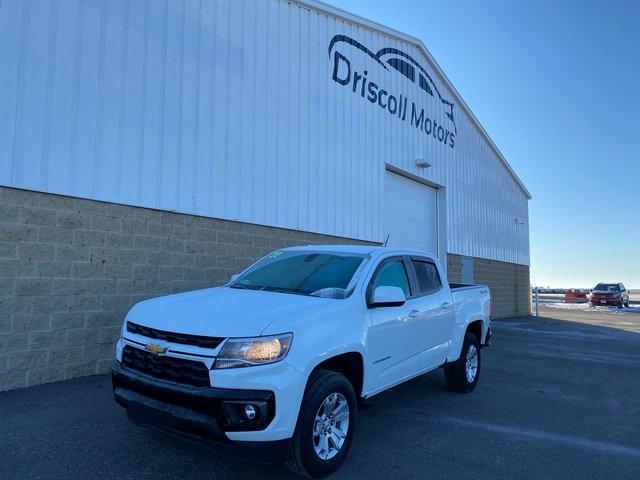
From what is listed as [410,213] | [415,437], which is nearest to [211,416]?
[415,437]

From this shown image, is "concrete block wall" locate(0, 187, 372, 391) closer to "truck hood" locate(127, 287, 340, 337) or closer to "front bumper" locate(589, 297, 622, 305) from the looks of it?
"truck hood" locate(127, 287, 340, 337)

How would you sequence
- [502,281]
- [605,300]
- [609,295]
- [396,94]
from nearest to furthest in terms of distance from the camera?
[396,94], [502,281], [609,295], [605,300]

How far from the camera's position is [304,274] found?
4883 mm

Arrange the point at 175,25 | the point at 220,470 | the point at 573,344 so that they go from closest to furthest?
1. the point at 220,470
2. the point at 175,25
3. the point at 573,344

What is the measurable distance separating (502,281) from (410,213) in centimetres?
1034

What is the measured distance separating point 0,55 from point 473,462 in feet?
23.7

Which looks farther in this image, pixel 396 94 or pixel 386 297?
pixel 396 94

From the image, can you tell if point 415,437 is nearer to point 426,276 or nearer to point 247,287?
point 426,276

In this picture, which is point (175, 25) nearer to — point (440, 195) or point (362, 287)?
point (362, 287)

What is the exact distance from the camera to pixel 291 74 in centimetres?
1074

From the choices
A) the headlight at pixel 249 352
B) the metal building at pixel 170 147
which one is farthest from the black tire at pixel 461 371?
the metal building at pixel 170 147

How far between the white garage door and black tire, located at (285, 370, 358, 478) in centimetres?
1055

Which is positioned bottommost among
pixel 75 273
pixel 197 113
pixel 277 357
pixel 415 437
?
pixel 415 437

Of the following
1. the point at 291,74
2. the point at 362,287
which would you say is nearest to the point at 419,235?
the point at 291,74
